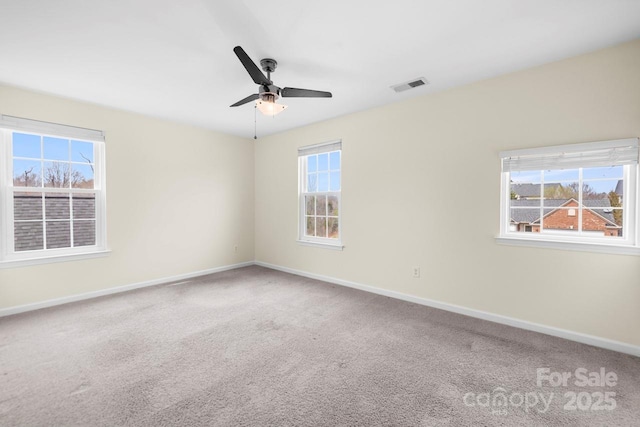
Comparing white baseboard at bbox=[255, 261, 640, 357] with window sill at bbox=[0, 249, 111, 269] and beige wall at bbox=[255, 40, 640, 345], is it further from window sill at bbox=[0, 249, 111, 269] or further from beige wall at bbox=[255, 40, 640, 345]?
window sill at bbox=[0, 249, 111, 269]

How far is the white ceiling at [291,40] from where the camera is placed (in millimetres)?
1945

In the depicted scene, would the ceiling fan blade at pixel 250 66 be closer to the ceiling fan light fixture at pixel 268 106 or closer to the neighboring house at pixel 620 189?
the ceiling fan light fixture at pixel 268 106

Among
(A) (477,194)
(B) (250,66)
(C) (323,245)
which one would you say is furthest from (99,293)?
(A) (477,194)

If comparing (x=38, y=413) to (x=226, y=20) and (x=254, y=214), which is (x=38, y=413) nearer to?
(x=226, y=20)

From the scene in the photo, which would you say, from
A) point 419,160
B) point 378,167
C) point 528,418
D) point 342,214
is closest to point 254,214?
point 342,214

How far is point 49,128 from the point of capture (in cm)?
342

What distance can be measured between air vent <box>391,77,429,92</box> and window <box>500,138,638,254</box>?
1133mm

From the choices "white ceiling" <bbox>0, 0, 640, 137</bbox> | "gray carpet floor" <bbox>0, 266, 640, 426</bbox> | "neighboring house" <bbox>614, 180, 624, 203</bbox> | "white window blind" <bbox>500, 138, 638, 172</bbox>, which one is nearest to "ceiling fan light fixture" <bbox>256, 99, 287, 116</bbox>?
"white ceiling" <bbox>0, 0, 640, 137</bbox>

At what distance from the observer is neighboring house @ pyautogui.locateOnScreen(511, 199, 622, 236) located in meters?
2.57

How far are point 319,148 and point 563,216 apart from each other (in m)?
3.21

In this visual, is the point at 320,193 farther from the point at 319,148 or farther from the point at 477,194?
the point at 477,194

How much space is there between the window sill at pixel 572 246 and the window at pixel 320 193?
2229 mm

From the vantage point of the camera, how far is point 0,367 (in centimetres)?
218

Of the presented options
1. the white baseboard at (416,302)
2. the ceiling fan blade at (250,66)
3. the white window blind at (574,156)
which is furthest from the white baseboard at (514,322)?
the ceiling fan blade at (250,66)
